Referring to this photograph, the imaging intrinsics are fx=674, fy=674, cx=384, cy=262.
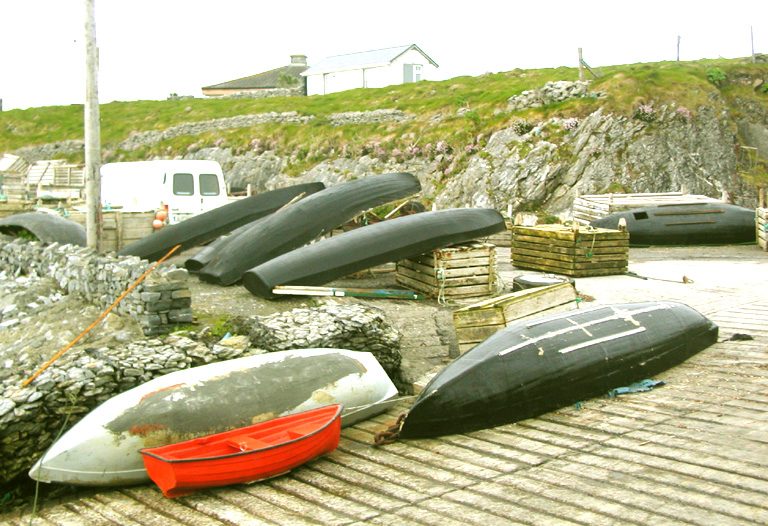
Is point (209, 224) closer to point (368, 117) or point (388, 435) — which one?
point (388, 435)

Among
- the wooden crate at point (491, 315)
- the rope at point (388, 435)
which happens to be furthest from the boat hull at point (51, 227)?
the rope at point (388, 435)

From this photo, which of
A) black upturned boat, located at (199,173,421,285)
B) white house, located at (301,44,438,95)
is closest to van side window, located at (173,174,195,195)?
black upturned boat, located at (199,173,421,285)

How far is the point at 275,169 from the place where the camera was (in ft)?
137

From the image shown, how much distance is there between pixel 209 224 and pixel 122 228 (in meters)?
1.93

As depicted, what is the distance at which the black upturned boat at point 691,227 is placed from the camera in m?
20.2

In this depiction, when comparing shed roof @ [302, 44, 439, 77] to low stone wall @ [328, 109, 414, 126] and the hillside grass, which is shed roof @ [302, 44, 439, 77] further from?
low stone wall @ [328, 109, 414, 126]

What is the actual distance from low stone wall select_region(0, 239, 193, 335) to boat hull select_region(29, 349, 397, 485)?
215 cm

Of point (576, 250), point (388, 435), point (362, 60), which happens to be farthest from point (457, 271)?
point (362, 60)

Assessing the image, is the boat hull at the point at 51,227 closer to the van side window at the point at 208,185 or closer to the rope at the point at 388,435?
the van side window at the point at 208,185

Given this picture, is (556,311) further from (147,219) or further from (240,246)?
(147,219)

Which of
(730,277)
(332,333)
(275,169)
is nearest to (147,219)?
(332,333)

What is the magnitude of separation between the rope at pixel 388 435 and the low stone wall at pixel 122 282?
3755mm

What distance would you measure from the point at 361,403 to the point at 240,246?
6.11m

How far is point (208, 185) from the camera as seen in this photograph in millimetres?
19359
